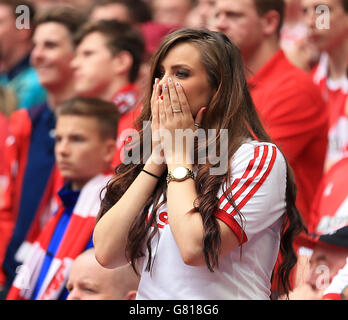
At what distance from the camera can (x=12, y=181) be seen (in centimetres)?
474

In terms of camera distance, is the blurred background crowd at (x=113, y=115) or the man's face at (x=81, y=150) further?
the man's face at (x=81, y=150)

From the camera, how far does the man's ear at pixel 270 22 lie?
13.0 ft

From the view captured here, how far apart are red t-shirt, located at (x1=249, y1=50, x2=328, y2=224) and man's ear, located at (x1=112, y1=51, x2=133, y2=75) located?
0.93 meters

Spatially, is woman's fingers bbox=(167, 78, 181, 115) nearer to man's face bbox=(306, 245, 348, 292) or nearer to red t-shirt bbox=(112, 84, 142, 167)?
man's face bbox=(306, 245, 348, 292)

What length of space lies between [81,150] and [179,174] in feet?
5.03

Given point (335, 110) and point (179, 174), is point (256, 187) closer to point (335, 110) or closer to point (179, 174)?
point (179, 174)

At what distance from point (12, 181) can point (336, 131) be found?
2.09 m

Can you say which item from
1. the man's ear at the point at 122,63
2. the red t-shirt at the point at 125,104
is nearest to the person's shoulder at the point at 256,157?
the red t-shirt at the point at 125,104

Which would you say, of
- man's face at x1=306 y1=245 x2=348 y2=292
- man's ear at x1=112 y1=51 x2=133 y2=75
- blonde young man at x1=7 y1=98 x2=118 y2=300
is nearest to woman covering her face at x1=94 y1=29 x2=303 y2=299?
man's face at x1=306 y1=245 x2=348 y2=292

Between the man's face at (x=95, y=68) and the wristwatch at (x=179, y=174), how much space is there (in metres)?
2.26

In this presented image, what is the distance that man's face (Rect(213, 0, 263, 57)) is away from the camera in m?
3.95

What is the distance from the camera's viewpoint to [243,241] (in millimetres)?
2211
